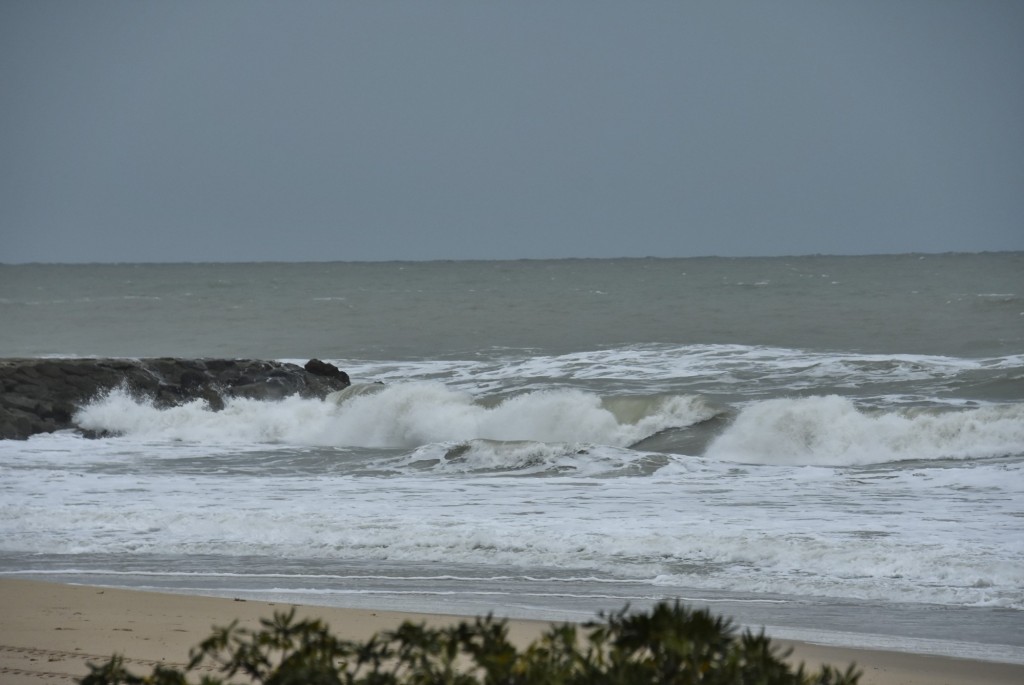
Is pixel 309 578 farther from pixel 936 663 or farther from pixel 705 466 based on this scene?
pixel 705 466

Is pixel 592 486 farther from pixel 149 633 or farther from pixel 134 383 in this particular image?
pixel 134 383

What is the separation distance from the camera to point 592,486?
43.5ft

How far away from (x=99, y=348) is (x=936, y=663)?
115 ft

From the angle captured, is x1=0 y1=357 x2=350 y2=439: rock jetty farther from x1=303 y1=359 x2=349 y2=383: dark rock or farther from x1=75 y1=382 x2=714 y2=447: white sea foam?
x1=75 y1=382 x2=714 y2=447: white sea foam

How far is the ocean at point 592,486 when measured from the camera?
837 centimetres

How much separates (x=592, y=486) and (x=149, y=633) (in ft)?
23.7

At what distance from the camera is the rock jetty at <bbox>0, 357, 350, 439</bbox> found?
18.9 m

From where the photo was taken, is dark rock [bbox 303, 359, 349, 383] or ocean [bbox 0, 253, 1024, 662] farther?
dark rock [bbox 303, 359, 349, 383]

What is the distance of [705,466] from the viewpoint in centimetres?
1483

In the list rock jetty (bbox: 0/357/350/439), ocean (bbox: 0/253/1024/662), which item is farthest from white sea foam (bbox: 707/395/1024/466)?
rock jetty (bbox: 0/357/350/439)

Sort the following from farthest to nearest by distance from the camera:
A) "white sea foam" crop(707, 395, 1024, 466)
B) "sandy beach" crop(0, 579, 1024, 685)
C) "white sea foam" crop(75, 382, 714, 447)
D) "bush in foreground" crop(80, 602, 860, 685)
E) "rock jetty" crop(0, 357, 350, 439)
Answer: "white sea foam" crop(75, 382, 714, 447)
"rock jetty" crop(0, 357, 350, 439)
"white sea foam" crop(707, 395, 1024, 466)
"sandy beach" crop(0, 579, 1024, 685)
"bush in foreground" crop(80, 602, 860, 685)

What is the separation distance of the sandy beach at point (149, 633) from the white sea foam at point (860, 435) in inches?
411

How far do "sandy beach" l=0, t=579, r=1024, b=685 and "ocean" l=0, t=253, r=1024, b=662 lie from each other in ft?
1.40

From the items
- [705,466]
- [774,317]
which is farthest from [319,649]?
[774,317]
